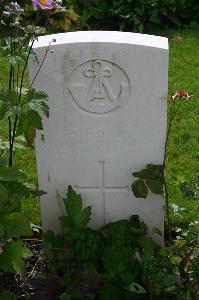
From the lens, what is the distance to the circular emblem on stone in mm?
3361

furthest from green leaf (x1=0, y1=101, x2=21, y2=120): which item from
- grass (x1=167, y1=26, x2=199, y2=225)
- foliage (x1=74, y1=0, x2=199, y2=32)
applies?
foliage (x1=74, y1=0, x2=199, y2=32)

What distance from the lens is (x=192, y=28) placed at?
7.61 m

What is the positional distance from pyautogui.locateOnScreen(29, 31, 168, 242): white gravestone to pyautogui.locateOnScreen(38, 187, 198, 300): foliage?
124 millimetres

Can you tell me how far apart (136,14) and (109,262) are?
14.9 feet

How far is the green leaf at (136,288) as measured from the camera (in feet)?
10.6

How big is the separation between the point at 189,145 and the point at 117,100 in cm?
167

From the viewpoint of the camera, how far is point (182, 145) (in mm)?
5012

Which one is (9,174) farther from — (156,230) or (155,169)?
(156,230)

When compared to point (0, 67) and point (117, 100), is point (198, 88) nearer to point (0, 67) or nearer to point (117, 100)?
point (0, 67)

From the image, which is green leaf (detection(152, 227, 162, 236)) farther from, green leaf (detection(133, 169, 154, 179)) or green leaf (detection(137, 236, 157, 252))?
green leaf (detection(133, 169, 154, 179))

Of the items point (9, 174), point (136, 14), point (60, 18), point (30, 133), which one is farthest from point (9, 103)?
point (136, 14)

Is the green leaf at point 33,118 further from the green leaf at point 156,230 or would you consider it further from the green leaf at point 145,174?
A: the green leaf at point 156,230

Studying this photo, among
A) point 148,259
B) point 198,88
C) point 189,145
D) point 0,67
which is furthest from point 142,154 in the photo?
point 0,67

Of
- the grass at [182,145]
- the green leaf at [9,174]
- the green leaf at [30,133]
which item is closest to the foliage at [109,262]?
the grass at [182,145]
